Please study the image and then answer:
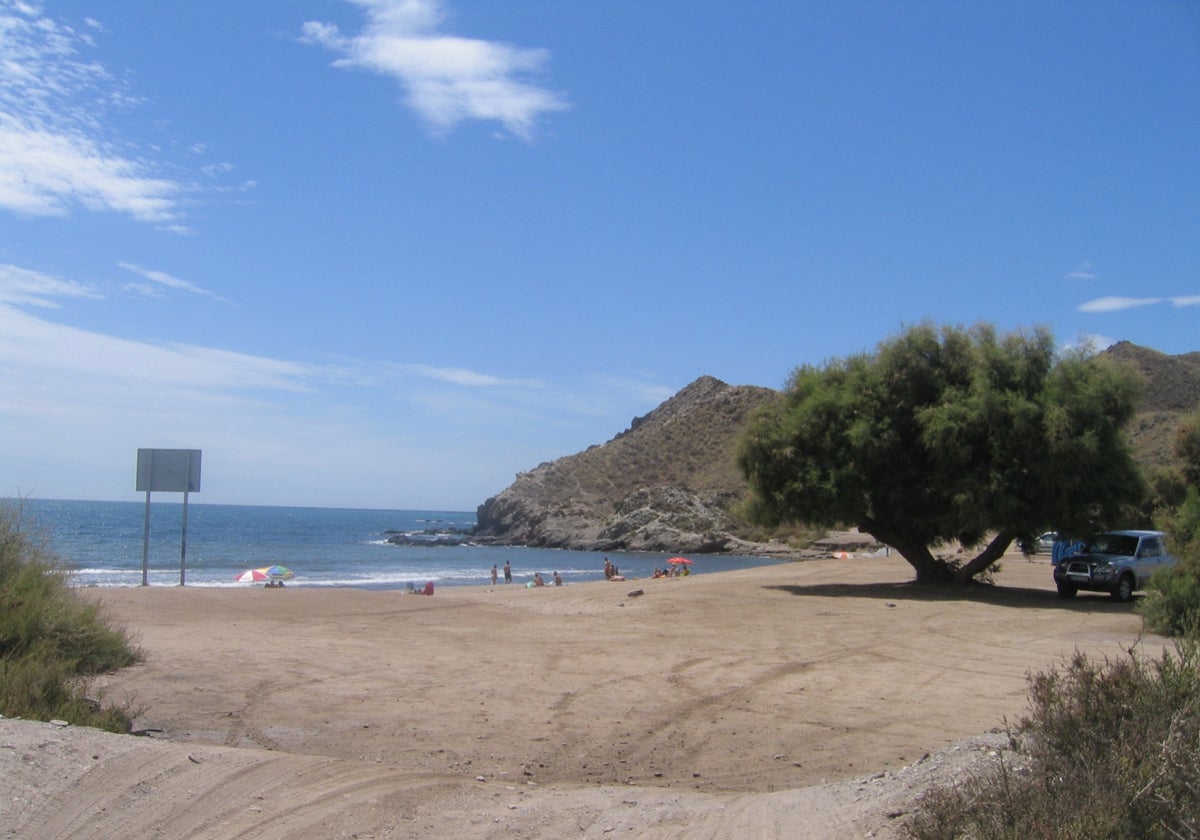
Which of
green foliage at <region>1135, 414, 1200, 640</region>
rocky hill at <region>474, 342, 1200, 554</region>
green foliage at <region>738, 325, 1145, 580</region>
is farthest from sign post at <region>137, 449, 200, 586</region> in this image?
rocky hill at <region>474, 342, 1200, 554</region>

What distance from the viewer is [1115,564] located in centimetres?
2541

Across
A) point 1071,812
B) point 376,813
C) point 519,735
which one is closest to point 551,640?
point 519,735

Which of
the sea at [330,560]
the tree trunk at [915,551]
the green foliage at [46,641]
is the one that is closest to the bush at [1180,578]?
the tree trunk at [915,551]

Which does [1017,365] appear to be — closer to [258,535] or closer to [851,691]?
[851,691]

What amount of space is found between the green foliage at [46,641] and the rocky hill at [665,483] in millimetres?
66395

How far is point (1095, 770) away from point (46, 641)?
989 centimetres

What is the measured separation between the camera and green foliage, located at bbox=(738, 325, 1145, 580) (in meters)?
24.7

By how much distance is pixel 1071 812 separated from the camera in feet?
16.2

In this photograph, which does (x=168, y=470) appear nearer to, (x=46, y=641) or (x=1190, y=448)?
(x=46, y=641)

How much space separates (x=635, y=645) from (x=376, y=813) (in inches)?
372

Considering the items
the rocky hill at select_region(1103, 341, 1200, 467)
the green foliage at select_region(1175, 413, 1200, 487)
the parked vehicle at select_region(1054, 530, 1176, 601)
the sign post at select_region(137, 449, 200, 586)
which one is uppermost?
the rocky hill at select_region(1103, 341, 1200, 467)

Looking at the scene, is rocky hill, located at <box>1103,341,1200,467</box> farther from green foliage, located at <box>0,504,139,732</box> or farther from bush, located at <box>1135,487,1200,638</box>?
green foliage, located at <box>0,504,139,732</box>

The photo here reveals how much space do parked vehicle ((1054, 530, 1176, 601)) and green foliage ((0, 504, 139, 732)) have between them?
73.3 feet

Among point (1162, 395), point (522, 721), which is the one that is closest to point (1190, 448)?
point (1162, 395)
